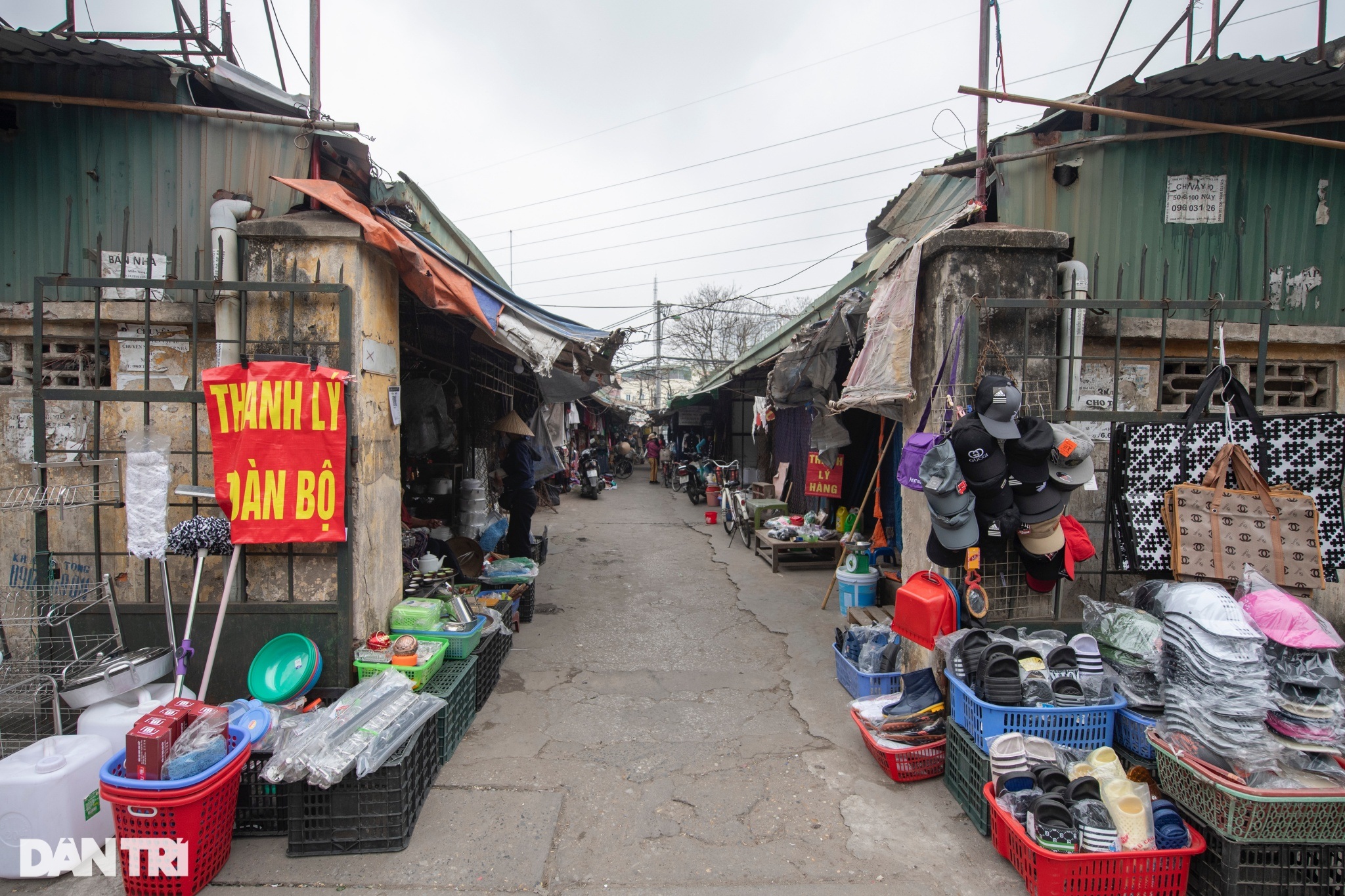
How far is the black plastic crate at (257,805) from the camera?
10.5ft

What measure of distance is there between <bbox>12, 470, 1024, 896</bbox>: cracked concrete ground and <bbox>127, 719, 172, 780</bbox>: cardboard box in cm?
68

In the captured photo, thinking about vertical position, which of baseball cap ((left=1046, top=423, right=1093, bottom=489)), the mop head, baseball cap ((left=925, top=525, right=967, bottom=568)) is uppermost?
baseball cap ((left=1046, top=423, right=1093, bottom=489))

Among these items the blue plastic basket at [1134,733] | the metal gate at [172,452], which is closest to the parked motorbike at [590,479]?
the metal gate at [172,452]

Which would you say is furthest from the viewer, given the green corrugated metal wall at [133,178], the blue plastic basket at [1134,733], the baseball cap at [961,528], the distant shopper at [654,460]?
the distant shopper at [654,460]

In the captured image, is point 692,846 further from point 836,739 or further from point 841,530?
point 841,530

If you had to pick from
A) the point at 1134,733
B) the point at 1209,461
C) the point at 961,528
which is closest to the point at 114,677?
the point at 961,528

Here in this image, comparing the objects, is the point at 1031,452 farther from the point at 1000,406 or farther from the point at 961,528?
the point at 961,528

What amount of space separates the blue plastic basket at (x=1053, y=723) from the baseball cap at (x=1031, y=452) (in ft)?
3.95

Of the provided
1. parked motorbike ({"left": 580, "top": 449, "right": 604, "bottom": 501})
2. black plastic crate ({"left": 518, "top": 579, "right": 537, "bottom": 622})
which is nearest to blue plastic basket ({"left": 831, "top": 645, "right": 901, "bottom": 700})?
black plastic crate ({"left": 518, "top": 579, "right": 537, "bottom": 622})

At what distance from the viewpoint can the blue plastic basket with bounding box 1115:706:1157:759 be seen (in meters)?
3.17

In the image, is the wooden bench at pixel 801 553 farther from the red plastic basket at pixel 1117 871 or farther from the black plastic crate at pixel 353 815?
the black plastic crate at pixel 353 815

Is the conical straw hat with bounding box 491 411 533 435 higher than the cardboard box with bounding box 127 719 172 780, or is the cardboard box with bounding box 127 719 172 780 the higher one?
the conical straw hat with bounding box 491 411 533 435

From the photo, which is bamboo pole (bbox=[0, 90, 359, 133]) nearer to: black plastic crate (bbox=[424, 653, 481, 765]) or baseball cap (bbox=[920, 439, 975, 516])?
black plastic crate (bbox=[424, 653, 481, 765])

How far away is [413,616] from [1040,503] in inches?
161
